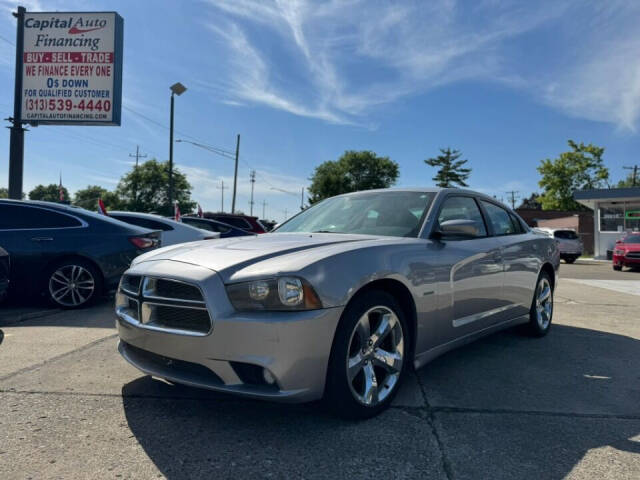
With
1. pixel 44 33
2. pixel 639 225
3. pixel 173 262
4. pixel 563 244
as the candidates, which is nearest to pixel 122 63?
pixel 44 33

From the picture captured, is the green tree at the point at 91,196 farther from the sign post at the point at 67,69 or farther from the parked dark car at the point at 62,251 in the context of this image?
the parked dark car at the point at 62,251

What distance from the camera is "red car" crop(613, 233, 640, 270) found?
16.8 metres

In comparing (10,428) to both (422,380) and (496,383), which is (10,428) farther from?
(496,383)

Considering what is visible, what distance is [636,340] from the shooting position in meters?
5.03

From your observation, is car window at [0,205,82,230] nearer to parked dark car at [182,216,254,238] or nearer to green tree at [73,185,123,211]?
parked dark car at [182,216,254,238]

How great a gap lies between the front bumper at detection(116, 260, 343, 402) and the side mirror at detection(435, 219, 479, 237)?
118 cm

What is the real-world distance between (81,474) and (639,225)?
3215cm

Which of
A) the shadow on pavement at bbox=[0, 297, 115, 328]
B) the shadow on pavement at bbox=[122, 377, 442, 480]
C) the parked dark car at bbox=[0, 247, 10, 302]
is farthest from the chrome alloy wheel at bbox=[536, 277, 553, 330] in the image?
the parked dark car at bbox=[0, 247, 10, 302]

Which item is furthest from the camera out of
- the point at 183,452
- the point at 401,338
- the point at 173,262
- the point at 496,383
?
the point at 496,383

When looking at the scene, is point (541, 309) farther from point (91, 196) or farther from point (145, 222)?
point (91, 196)

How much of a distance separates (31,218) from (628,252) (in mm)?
18480

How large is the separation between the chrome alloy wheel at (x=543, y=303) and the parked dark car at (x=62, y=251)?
484 cm

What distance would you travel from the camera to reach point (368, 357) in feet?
8.95

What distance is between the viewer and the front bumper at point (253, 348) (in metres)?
2.29
